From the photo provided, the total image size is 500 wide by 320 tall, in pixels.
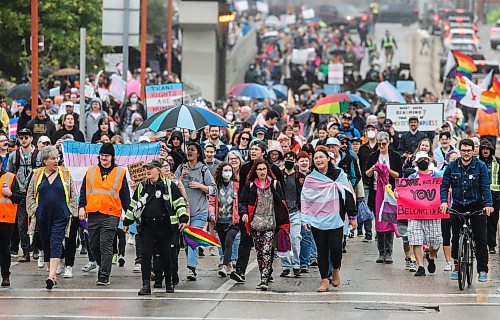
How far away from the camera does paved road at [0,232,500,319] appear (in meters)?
15.8

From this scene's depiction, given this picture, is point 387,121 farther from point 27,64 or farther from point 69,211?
point 27,64

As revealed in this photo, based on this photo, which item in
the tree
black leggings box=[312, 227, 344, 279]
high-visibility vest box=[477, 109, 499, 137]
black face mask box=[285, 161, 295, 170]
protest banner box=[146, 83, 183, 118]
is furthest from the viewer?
the tree

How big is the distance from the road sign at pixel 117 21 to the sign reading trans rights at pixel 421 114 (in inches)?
202

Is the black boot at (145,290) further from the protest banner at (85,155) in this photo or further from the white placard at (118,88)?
the white placard at (118,88)

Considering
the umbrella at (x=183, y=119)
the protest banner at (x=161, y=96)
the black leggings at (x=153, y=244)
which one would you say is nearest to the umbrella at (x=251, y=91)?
the protest banner at (x=161, y=96)

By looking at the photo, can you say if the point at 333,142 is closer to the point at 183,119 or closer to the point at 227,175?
the point at 183,119

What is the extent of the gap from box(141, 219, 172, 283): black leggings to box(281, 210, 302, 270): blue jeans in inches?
82.0

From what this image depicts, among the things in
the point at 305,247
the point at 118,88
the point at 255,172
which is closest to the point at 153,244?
the point at 255,172

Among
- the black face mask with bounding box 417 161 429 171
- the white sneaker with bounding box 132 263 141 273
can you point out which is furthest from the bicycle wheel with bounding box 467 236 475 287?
the white sneaker with bounding box 132 263 141 273

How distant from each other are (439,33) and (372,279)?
230 feet

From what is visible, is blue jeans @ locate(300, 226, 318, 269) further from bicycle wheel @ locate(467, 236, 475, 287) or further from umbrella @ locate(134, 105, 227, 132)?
bicycle wheel @ locate(467, 236, 475, 287)

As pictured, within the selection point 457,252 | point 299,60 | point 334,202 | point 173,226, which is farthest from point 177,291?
point 299,60

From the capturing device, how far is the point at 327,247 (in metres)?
17.8

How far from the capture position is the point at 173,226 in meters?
17.5
